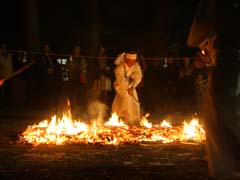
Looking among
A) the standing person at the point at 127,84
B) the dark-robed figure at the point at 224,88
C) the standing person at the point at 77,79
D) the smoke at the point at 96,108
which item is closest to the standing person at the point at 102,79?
the smoke at the point at 96,108

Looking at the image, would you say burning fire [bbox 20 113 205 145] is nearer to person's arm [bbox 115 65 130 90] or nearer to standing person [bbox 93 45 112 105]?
person's arm [bbox 115 65 130 90]

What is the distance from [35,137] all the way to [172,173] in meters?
3.86

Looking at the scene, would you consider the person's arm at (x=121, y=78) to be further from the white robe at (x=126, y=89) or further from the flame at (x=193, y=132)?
the flame at (x=193, y=132)

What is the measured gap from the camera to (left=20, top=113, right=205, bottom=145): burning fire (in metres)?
10.4

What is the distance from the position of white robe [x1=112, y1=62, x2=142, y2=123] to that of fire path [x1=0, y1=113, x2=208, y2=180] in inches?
95.8

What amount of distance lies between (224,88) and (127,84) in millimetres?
6079

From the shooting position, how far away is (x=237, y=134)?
670 cm

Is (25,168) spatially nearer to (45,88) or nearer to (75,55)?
(75,55)

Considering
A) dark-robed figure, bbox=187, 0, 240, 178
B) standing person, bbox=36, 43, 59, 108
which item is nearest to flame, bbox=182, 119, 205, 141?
dark-robed figure, bbox=187, 0, 240, 178

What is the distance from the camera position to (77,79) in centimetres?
1562

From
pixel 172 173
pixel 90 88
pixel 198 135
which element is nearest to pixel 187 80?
pixel 90 88

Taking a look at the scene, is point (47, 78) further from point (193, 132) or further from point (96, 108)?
point (193, 132)

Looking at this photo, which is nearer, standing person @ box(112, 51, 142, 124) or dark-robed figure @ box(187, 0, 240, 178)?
dark-robed figure @ box(187, 0, 240, 178)

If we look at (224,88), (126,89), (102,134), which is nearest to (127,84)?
(126,89)
